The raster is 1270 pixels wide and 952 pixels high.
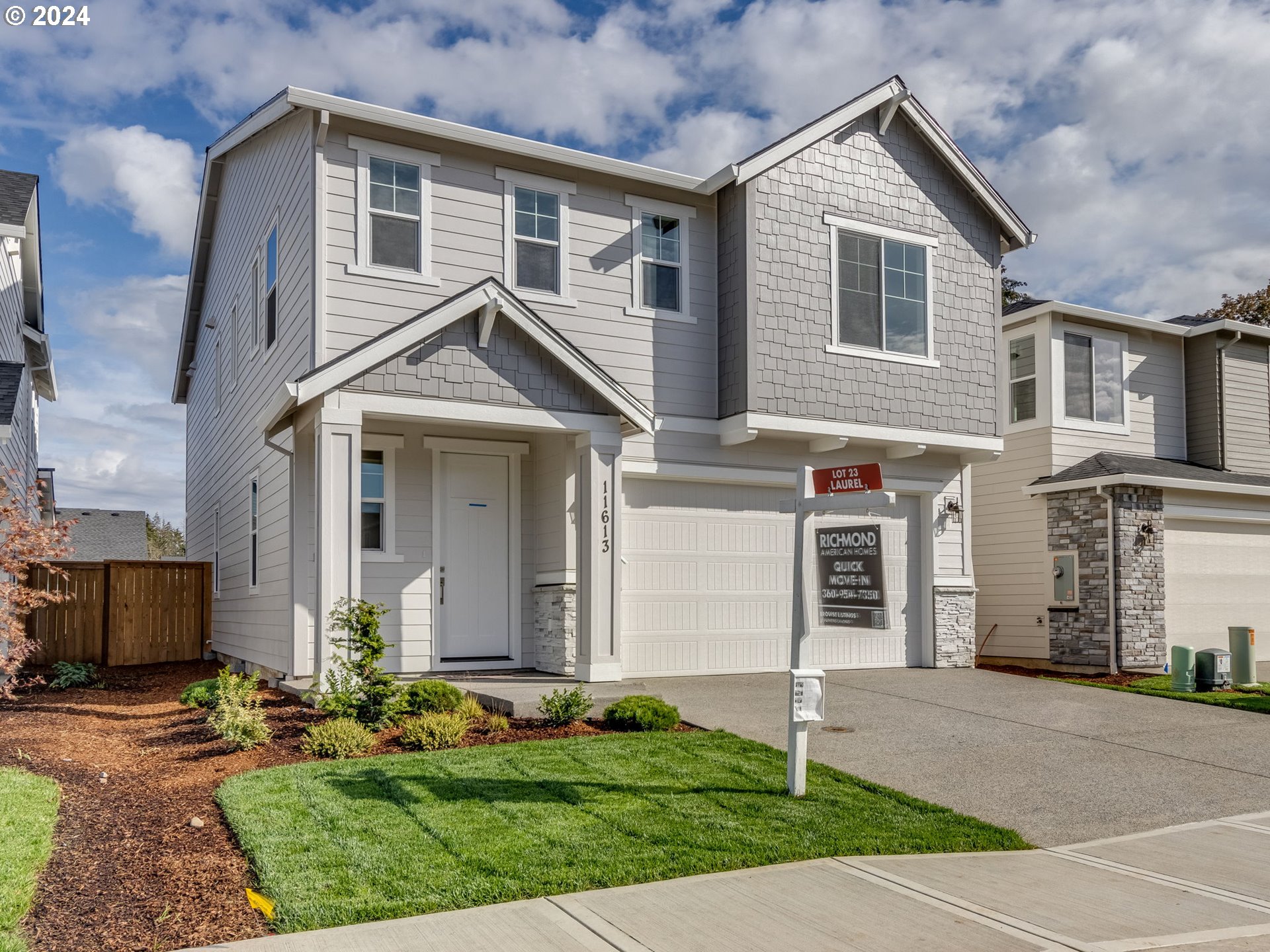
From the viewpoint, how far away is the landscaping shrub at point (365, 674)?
833cm

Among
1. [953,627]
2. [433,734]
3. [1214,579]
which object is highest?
[1214,579]

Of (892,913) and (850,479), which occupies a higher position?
(850,479)

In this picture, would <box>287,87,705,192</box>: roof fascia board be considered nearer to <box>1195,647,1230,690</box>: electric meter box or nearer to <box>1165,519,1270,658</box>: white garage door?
<box>1195,647,1230,690</box>: electric meter box

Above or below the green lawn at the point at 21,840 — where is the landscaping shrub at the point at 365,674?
above

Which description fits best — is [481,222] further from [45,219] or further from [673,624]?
[45,219]

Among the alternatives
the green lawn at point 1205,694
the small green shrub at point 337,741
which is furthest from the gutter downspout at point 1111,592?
the small green shrub at point 337,741

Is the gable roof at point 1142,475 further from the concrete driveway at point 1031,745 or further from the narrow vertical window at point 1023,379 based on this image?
the concrete driveway at point 1031,745

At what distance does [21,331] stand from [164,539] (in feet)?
155

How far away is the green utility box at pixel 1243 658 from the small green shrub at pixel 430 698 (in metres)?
10.1

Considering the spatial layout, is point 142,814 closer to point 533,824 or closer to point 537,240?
point 533,824

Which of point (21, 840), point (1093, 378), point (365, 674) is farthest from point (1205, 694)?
point (21, 840)

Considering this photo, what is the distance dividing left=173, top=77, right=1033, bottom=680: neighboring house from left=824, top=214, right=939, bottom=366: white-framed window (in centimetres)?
4

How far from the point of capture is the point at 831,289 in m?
12.9

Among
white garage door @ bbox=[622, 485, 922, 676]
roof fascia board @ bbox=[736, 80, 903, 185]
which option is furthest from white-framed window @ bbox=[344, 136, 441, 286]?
roof fascia board @ bbox=[736, 80, 903, 185]
